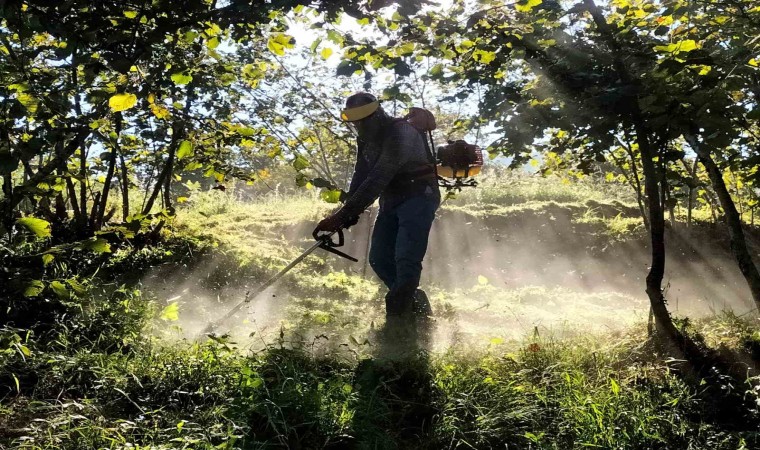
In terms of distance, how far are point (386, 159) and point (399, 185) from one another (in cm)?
42

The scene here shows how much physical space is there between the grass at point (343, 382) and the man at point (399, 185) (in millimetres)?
350

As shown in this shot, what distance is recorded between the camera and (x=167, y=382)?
2.74 meters

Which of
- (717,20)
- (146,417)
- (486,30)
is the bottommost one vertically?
(146,417)

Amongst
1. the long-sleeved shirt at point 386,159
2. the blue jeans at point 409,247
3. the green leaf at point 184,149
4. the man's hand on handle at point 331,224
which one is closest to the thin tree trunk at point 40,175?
the green leaf at point 184,149

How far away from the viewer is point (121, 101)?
202 cm

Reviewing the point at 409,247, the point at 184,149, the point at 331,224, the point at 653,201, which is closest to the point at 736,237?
the point at 653,201

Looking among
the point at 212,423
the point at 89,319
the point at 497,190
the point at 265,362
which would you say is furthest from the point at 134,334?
the point at 497,190

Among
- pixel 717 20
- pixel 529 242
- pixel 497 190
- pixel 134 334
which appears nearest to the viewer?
pixel 134 334

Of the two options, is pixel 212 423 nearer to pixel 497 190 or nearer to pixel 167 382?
pixel 167 382

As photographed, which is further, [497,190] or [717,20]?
[497,190]

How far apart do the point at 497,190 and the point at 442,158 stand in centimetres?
563

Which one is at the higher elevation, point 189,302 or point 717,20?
point 717,20

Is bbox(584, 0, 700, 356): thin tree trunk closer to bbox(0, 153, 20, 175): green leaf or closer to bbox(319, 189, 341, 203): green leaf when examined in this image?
bbox(319, 189, 341, 203): green leaf

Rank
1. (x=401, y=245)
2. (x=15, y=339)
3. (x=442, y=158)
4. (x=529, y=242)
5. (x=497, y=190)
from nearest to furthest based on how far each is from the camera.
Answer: (x=15, y=339) < (x=401, y=245) < (x=442, y=158) < (x=529, y=242) < (x=497, y=190)
